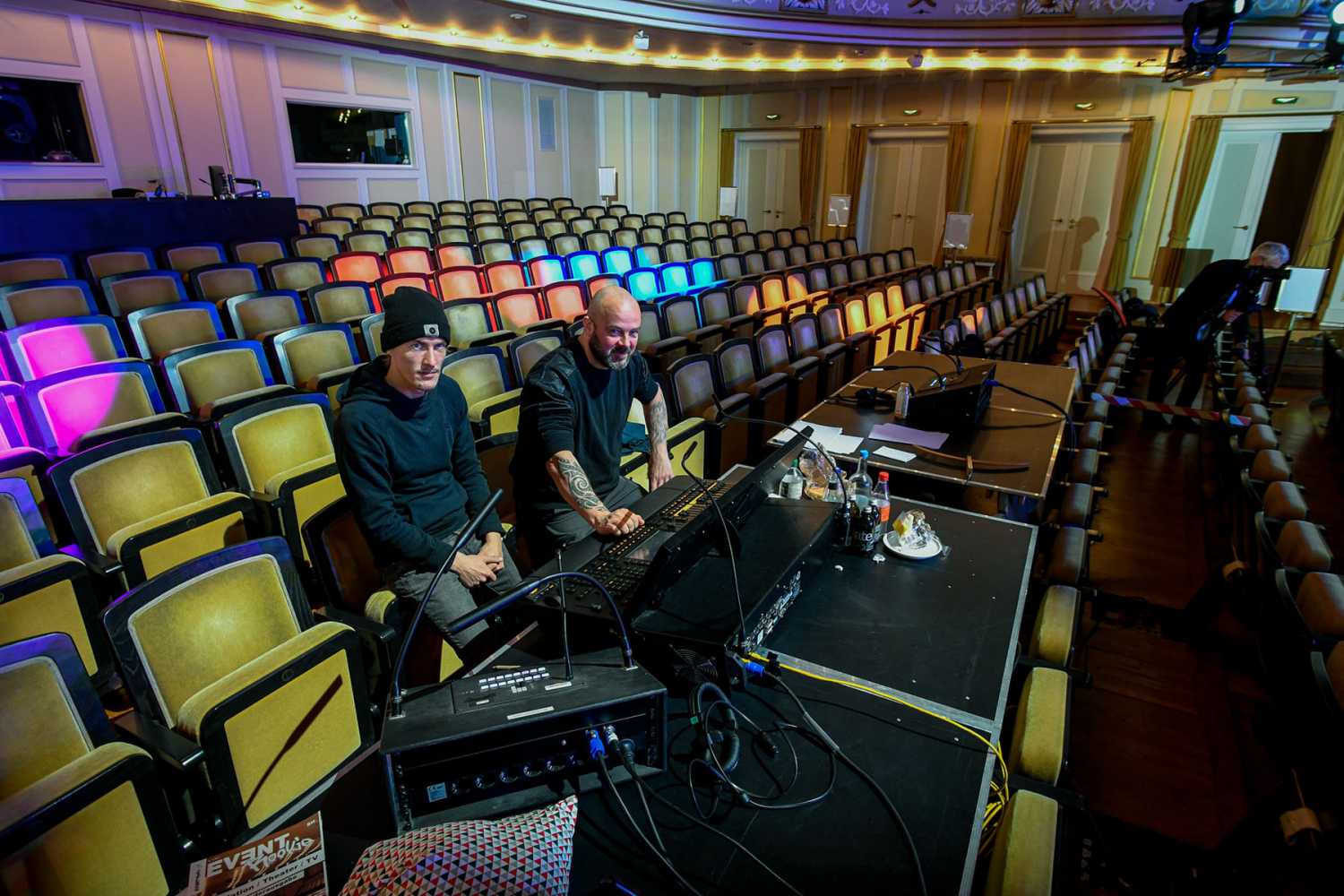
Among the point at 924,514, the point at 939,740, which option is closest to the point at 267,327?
the point at 924,514

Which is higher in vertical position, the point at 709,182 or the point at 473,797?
the point at 709,182

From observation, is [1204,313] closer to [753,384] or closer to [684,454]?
[753,384]

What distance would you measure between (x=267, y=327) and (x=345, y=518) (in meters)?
3.22

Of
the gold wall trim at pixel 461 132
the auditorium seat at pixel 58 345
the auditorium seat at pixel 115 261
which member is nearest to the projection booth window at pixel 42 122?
the auditorium seat at pixel 115 261

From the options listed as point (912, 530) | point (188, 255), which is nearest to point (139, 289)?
point (188, 255)

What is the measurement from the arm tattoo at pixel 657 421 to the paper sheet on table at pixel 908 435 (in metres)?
0.93

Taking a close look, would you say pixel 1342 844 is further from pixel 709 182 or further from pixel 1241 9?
pixel 709 182

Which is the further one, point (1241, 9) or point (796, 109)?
point (796, 109)

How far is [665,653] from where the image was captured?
1324 mm

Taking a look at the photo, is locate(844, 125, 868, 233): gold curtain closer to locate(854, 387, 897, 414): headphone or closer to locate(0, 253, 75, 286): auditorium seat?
locate(854, 387, 897, 414): headphone

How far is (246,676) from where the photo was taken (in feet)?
5.36

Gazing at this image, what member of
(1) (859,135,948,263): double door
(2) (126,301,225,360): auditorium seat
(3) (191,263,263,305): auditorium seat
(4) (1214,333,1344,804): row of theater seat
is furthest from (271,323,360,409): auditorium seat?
(1) (859,135,948,263): double door

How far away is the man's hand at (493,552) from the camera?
2.22m

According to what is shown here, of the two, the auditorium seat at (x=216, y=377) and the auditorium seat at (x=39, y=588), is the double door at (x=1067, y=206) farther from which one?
the auditorium seat at (x=39, y=588)
